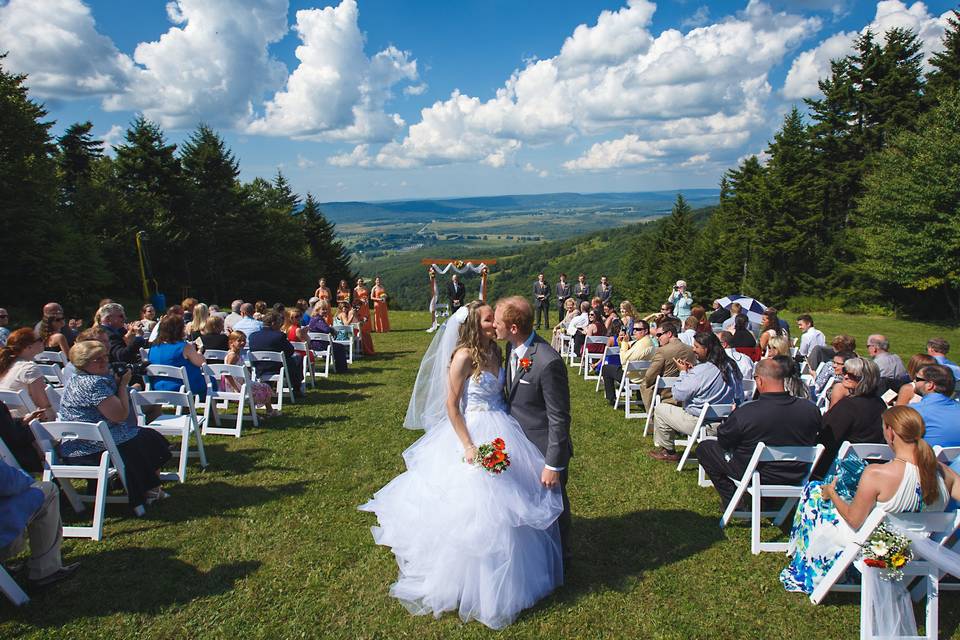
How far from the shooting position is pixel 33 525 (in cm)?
386

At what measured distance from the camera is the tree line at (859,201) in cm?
2359

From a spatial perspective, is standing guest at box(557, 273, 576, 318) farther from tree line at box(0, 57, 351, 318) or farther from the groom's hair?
tree line at box(0, 57, 351, 318)

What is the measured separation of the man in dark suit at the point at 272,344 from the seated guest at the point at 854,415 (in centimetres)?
746

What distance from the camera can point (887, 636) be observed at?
3.47 metres

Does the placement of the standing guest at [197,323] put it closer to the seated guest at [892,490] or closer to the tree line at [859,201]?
the seated guest at [892,490]

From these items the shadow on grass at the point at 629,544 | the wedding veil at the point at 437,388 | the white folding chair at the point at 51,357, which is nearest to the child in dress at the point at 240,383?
the white folding chair at the point at 51,357

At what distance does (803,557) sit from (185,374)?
6.94 metres

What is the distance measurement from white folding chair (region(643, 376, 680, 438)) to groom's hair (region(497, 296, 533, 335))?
3.95m

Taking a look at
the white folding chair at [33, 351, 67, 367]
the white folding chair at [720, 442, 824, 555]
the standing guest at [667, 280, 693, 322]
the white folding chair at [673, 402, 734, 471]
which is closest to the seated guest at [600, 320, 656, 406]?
the white folding chair at [673, 402, 734, 471]

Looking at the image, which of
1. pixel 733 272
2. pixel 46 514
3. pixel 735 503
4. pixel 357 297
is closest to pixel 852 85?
pixel 733 272

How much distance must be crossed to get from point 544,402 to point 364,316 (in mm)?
11845

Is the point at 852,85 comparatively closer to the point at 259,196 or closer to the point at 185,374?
the point at 185,374

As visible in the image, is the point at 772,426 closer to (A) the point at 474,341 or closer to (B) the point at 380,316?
(A) the point at 474,341

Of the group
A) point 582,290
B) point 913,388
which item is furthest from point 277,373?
point 582,290
